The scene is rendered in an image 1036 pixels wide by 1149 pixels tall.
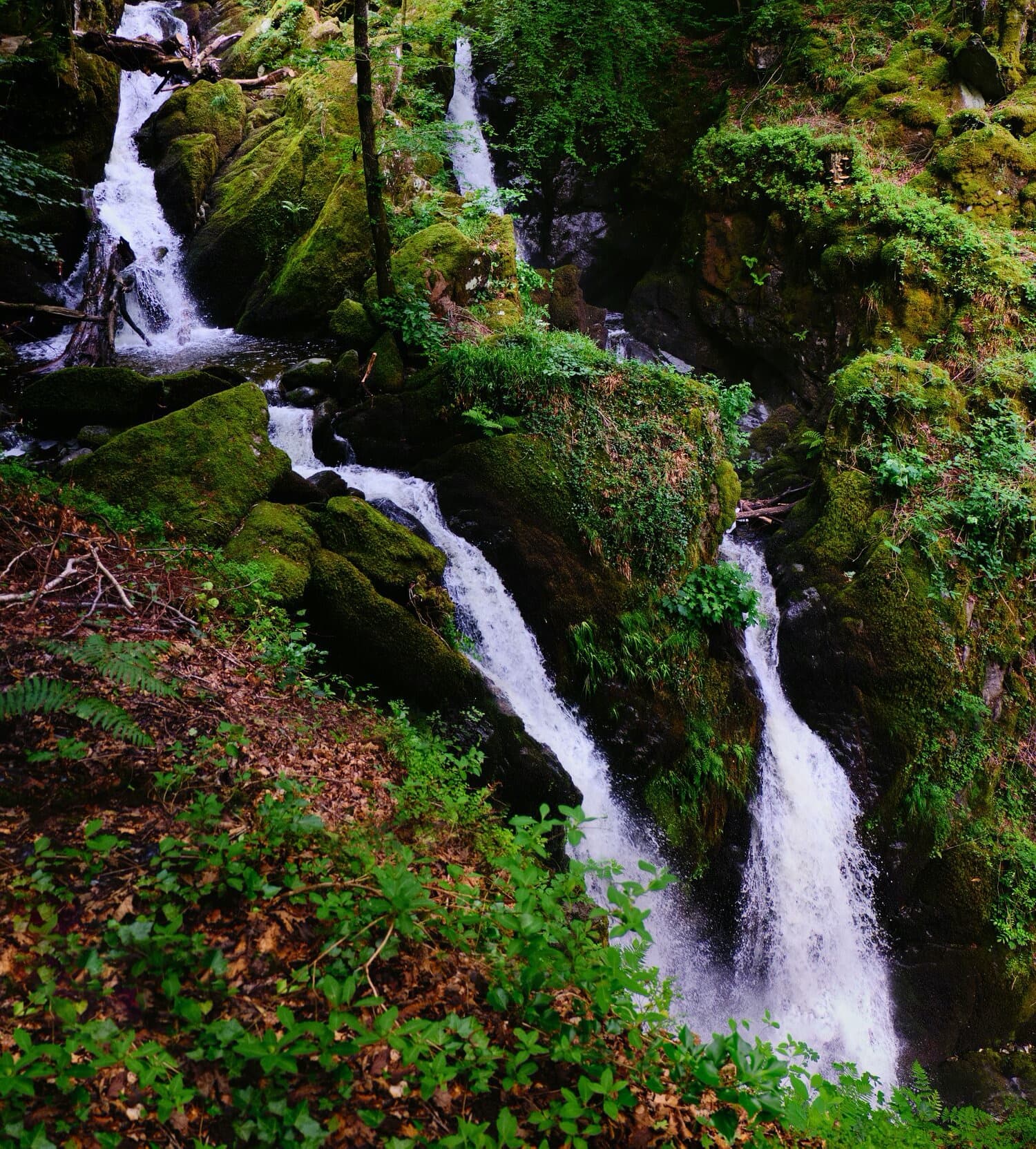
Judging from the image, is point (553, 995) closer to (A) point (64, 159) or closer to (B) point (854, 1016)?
(B) point (854, 1016)

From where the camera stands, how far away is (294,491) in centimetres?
652

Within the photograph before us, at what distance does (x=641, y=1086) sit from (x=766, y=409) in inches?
Answer: 518

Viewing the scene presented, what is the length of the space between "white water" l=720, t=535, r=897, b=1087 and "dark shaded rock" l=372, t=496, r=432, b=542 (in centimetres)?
463

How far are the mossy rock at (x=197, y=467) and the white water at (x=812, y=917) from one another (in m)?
6.31

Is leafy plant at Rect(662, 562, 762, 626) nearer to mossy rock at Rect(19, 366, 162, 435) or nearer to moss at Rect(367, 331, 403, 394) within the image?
moss at Rect(367, 331, 403, 394)

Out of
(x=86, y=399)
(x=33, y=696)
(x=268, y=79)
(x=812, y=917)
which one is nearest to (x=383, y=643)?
(x=33, y=696)

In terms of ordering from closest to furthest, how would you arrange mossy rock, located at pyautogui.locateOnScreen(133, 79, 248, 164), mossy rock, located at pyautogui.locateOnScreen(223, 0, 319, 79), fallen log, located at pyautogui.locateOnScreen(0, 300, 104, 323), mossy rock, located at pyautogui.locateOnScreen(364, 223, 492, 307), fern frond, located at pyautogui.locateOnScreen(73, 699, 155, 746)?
fern frond, located at pyautogui.locateOnScreen(73, 699, 155, 746) < fallen log, located at pyautogui.locateOnScreen(0, 300, 104, 323) < mossy rock, located at pyautogui.locateOnScreen(364, 223, 492, 307) < mossy rock, located at pyautogui.locateOnScreen(133, 79, 248, 164) < mossy rock, located at pyautogui.locateOnScreen(223, 0, 319, 79)

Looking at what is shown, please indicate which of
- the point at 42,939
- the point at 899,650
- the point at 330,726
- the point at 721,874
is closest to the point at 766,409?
the point at 899,650

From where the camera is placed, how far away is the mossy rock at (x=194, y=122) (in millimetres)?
13008

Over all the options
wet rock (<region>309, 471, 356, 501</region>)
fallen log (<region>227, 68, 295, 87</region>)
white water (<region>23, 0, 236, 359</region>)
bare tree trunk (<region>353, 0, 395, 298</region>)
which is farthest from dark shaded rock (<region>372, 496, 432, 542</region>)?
fallen log (<region>227, 68, 295, 87</region>)

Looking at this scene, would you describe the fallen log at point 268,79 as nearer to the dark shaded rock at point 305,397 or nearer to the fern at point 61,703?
the dark shaded rock at point 305,397

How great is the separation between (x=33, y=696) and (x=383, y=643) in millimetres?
2818

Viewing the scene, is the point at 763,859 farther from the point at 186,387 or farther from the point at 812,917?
the point at 186,387

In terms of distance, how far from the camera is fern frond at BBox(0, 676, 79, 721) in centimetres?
269
